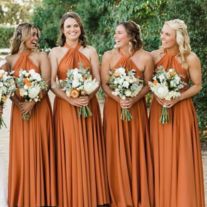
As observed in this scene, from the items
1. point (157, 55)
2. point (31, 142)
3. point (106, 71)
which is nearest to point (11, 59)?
point (31, 142)

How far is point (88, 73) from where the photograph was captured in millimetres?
6488

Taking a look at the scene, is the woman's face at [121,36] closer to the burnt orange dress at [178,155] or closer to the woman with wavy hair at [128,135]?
the woman with wavy hair at [128,135]

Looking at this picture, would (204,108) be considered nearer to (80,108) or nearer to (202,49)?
(202,49)

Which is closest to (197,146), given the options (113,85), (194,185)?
(194,185)

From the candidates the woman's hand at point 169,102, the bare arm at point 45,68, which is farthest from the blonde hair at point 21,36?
the woman's hand at point 169,102

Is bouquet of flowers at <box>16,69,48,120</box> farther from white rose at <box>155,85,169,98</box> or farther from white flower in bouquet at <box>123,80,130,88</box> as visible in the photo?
white rose at <box>155,85,169,98</box>

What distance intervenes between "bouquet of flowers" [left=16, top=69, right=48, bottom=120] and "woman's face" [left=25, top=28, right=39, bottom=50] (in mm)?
370

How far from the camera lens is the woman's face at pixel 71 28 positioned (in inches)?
260

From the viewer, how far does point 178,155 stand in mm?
6570

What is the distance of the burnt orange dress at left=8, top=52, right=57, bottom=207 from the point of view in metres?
6.71

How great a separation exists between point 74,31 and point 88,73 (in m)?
0.56

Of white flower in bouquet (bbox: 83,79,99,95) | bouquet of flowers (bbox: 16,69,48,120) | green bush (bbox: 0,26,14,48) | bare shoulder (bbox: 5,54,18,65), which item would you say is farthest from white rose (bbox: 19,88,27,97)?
green bush (bbox: 0,26,14,48)

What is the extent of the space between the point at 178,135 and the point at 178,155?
24cm

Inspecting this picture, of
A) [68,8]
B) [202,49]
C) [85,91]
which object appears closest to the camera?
[85,91]
